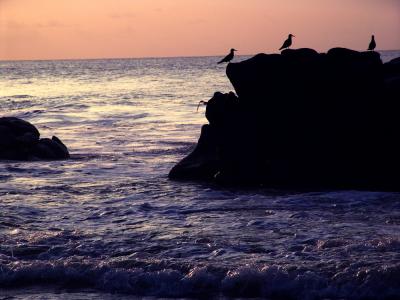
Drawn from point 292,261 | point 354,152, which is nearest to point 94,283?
point 292,261

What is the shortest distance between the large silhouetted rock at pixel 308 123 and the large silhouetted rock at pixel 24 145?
21.7 ft

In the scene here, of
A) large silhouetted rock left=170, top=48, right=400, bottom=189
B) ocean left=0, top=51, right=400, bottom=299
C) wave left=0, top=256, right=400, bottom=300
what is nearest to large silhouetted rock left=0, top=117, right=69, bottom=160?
ocean left=0, top=51, right=400, bottom=299

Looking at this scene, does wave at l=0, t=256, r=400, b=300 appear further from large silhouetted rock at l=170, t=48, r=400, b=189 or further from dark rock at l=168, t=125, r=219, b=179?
dark rock at l=168, t=125, r=219, b=179

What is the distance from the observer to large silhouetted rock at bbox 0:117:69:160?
76.2 feet

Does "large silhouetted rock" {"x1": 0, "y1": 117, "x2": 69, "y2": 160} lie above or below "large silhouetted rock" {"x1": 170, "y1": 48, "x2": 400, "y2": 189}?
below

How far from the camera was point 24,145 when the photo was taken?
77.2ft

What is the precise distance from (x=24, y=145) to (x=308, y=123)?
10564 mm

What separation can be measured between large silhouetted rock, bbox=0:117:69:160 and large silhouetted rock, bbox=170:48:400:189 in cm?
662

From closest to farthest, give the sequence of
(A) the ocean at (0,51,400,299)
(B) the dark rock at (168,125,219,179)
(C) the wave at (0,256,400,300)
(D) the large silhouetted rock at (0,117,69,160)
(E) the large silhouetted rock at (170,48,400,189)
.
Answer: (C) the wave at (0,256,400,300) → (A) the ocean at (0,51,400,299) → (E) the large silhouetted rock at (170,48,400,189) → (B) the dark rock at (168,125,219,179) → (D) the large silhouetted rock at (0,117,69,160)

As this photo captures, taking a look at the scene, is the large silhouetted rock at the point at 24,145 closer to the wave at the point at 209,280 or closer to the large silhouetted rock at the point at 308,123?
the large silhouetted rock at the point at 308,123

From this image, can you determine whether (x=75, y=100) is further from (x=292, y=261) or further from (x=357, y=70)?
(x=292, y=261)

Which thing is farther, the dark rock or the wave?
the dark rock

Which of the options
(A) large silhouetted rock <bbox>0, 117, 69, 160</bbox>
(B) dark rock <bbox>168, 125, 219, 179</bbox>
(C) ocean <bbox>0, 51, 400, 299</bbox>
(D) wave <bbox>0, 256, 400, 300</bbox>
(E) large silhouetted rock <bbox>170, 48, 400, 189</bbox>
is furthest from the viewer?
(A) large silhouetted rock <bbox>0, 117, 69, 160</bbox>

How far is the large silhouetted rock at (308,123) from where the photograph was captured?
1689cm
